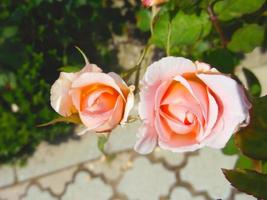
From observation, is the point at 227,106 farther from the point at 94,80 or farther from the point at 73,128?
the point at 73,128

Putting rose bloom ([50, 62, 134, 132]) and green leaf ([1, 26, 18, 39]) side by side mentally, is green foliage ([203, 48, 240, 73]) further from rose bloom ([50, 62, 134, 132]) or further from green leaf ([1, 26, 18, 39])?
green leaf ([1, 26, 18, 39])

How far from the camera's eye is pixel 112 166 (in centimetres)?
205

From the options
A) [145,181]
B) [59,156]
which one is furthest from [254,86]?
[59,156]

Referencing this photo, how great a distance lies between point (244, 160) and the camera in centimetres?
113

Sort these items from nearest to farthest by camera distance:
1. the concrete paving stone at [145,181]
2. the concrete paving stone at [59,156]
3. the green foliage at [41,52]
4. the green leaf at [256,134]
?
1. the green leaf at [256,134]
2. the green foliage at [41,52]
3. the concrete paving stone at [145,181]
4. the concrete paving stone at [59,156]

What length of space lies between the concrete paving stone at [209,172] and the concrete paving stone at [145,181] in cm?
8

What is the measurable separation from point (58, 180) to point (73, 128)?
0.74ft

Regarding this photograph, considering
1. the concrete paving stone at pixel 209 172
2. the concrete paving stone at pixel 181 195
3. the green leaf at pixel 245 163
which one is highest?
the green leaf at pixel 245 163

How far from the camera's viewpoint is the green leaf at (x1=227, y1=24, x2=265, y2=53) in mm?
1033

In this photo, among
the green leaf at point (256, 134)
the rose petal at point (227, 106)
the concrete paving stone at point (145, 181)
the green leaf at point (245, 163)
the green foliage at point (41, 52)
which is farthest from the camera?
the concrete paving stone at point (145, 181)

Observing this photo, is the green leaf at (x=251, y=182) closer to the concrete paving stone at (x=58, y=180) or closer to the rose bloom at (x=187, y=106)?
the rose bloom at (x=187, y=106)

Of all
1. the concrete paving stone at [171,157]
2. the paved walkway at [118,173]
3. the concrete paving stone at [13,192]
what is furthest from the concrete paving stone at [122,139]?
the concrete paving stone at [13,192]

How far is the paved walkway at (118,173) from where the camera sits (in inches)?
74.4

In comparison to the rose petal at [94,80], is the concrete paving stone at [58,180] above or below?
below
